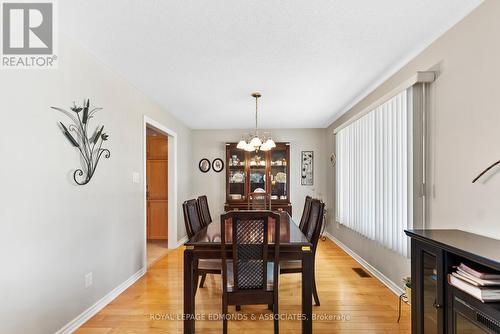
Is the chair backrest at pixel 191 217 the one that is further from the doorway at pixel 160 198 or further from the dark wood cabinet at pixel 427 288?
the dark wood cabinet at pixel 427 288

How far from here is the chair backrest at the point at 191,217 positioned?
2.68 metres

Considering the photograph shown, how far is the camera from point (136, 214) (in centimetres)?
346

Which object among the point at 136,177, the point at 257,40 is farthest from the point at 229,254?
the point at 136,177

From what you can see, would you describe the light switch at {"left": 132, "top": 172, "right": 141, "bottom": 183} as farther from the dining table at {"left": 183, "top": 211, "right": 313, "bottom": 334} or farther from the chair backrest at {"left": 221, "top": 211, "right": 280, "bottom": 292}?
the chair backrest at {"left": 221, "top": 211, "right": 280, "bottom": 292}

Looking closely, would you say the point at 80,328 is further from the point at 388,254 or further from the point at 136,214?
the point at 388,254

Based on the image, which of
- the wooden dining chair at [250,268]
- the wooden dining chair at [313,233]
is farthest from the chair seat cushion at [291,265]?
the wooden dining chair at [250,268]

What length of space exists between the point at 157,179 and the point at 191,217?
304 cm

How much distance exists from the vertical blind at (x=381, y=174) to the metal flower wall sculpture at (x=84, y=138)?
2943 millimetres

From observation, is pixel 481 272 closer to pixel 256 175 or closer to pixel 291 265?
pixel 291 265

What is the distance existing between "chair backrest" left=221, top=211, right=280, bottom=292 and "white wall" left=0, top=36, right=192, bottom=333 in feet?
4.30

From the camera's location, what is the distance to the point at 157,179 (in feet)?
18.1

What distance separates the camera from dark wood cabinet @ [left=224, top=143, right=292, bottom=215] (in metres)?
5.81

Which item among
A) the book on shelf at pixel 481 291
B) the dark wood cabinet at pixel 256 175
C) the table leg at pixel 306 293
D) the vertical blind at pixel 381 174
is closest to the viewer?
the book on shelf at pixel 481 291

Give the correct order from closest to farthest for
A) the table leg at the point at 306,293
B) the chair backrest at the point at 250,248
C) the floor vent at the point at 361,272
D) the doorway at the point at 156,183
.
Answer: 1. the chair backrest at the point at 250,248
2. the table leg at the point at 306,293
3. the floor vent at the point at 361,272
4. the doorway at the point at 156,183
